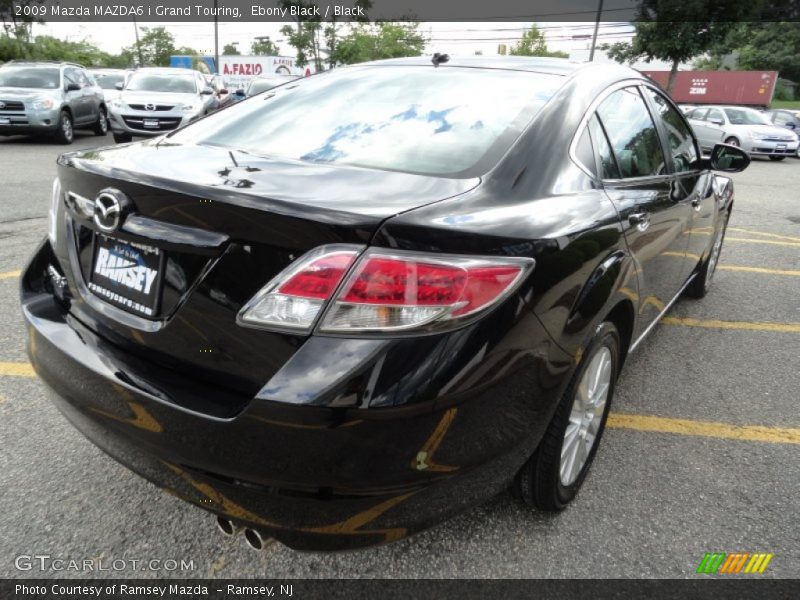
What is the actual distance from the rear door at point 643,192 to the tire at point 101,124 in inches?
601

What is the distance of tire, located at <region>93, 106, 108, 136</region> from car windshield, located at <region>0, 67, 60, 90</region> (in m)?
1.89

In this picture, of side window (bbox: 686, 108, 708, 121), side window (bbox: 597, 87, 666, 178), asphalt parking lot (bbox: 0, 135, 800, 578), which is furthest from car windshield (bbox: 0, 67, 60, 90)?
side window (bbox: 686, 108, 708, 121)

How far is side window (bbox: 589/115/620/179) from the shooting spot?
2166 millimetres

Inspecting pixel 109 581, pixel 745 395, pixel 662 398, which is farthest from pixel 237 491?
pixel 745 395

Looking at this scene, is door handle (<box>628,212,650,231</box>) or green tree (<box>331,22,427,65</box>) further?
green tree (<box>331,22,427,65</box>)

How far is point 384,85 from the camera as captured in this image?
2.35 metres

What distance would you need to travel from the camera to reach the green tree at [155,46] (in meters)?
61.5

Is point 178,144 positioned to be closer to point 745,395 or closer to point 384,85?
point 384,85

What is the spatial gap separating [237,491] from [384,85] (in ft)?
5.23

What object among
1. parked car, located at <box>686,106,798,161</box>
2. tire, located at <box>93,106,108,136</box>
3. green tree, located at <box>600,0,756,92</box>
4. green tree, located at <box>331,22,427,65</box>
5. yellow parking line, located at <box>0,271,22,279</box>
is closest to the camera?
yellow parking line, located at <box>0,271,22,279</box>

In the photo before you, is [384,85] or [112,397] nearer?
[112,397]

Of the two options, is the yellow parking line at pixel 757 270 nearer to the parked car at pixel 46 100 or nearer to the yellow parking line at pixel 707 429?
the yellow parking line at pixel 707 429

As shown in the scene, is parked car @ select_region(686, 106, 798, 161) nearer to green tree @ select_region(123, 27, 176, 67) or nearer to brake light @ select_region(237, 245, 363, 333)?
brake light @ select_region(237, 245, 363, 333)

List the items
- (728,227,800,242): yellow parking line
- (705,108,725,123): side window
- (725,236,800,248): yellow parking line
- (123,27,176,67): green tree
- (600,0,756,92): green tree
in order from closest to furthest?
(725,236,800,248): yellow parking line, (728,227,800,242): yellow parking line, (705,108,725,123): side window, (600,0,756,92): green tree, (123,27,176,67): green tree
